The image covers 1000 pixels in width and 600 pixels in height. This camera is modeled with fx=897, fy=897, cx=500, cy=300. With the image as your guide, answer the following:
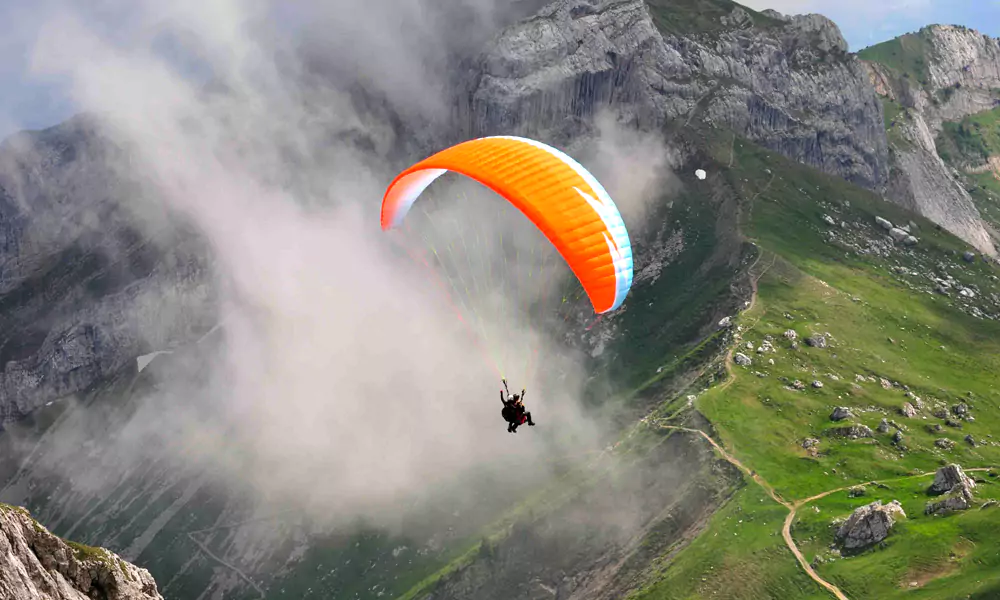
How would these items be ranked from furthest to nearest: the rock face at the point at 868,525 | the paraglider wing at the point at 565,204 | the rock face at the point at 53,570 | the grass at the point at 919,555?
1. the rock face at the point at 868,525
2. the grass at the point at 919,555
3. the paraglider wing at the point at 565,204
4. the rock face at the point at 53,570

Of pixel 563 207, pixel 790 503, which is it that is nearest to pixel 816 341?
pixel 790 503

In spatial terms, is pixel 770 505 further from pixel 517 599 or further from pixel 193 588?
pixel 193 588

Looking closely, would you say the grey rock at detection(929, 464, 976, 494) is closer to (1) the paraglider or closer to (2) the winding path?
(2) the winding path

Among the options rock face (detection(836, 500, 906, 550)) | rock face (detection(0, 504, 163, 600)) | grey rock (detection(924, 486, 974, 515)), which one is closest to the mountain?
grey rock (detection(924, 486, 974, 515))

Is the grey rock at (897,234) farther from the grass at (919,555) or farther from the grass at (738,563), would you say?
the grass at (738,563)

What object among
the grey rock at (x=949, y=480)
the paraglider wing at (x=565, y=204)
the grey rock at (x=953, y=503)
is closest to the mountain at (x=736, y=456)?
the grey rock at (x=953, y=503)
